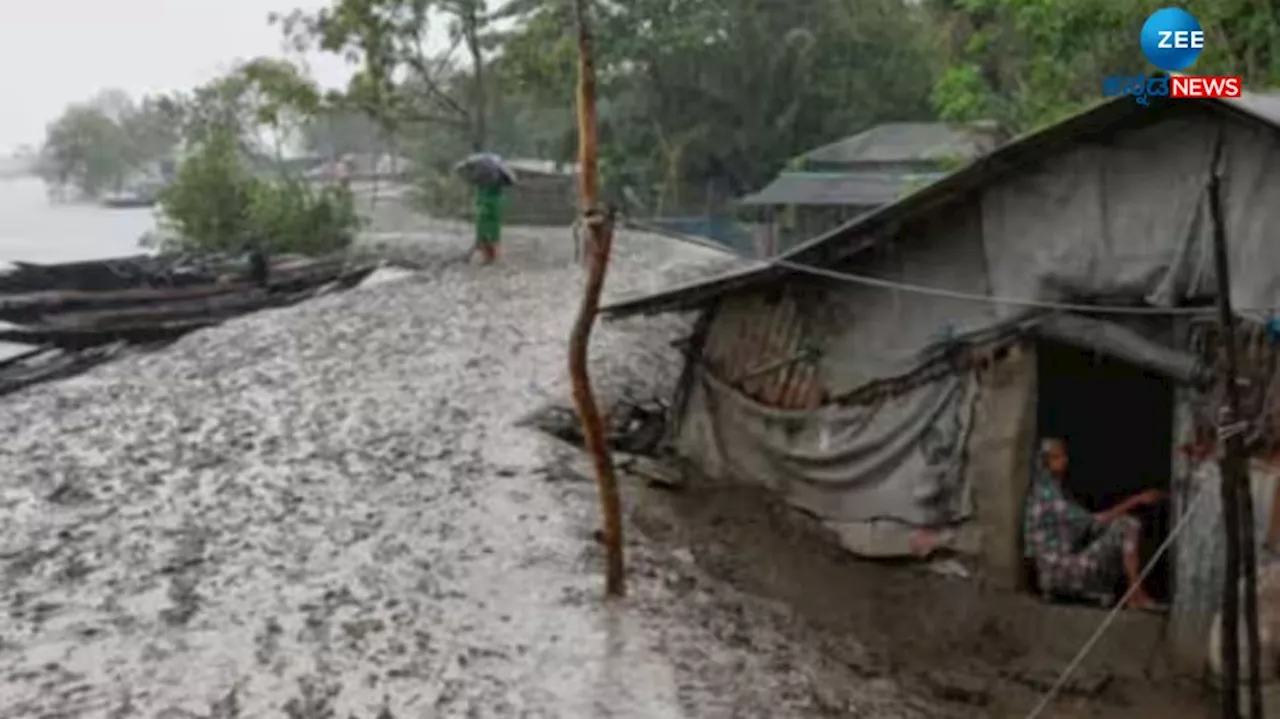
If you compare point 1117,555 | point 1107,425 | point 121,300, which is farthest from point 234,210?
point 1117,555

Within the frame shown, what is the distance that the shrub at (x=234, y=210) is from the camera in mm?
28594

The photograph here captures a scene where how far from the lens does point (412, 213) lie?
4153 cm

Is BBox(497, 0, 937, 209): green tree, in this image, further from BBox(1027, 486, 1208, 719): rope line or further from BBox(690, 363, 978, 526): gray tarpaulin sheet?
BBox(1027, 486, 1208, 719): rope line

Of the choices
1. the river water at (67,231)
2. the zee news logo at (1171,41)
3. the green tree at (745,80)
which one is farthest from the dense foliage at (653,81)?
the zee news logo at (1171,41)

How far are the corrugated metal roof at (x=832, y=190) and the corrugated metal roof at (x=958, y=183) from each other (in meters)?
13.3

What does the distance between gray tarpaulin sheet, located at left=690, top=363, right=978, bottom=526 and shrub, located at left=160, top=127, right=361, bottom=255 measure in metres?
18.5

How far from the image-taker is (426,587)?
8586 millimetres

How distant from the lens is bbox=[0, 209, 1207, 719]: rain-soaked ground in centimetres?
733

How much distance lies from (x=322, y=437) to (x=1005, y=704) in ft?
20.3

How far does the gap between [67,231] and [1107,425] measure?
42.8 meters

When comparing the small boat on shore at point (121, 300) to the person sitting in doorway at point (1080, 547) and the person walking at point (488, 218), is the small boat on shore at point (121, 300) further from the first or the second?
the person sitting in doorway at point (1080, 547)

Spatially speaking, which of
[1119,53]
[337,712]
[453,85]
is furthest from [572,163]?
[337,712]

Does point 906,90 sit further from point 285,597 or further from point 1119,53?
point 285,597

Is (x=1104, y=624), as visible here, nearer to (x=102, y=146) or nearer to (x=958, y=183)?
(x=958, y=183)
